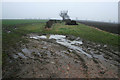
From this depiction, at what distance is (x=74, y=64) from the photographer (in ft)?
16.9

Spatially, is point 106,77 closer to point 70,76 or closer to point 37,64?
point 70,76

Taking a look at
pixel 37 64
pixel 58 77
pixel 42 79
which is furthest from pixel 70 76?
pixel 37 64

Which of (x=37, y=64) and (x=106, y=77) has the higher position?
(x=37, y=64)

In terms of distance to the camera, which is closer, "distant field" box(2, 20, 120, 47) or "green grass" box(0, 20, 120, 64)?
"green grass" box(0, 20, 120, 64)

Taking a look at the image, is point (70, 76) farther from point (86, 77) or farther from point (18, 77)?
point (18, 77)

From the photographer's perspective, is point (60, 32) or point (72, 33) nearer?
point (72, 33)

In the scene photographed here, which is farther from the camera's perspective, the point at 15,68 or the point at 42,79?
the point at 15,68

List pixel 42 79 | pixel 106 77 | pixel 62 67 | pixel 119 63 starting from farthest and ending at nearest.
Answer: pixel 119 63
pixel 62 67
pixel 106 77
pixel 42 79

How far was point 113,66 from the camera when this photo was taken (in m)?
5.15

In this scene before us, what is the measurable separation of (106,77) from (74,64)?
→ 189 cm

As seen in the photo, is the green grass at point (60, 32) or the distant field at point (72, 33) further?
the distant field at point (72, 33)

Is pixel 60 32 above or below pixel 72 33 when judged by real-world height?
above

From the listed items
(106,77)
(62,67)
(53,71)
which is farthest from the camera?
(62,67)

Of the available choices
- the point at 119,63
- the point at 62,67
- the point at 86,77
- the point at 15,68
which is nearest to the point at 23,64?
the point at 15,68
